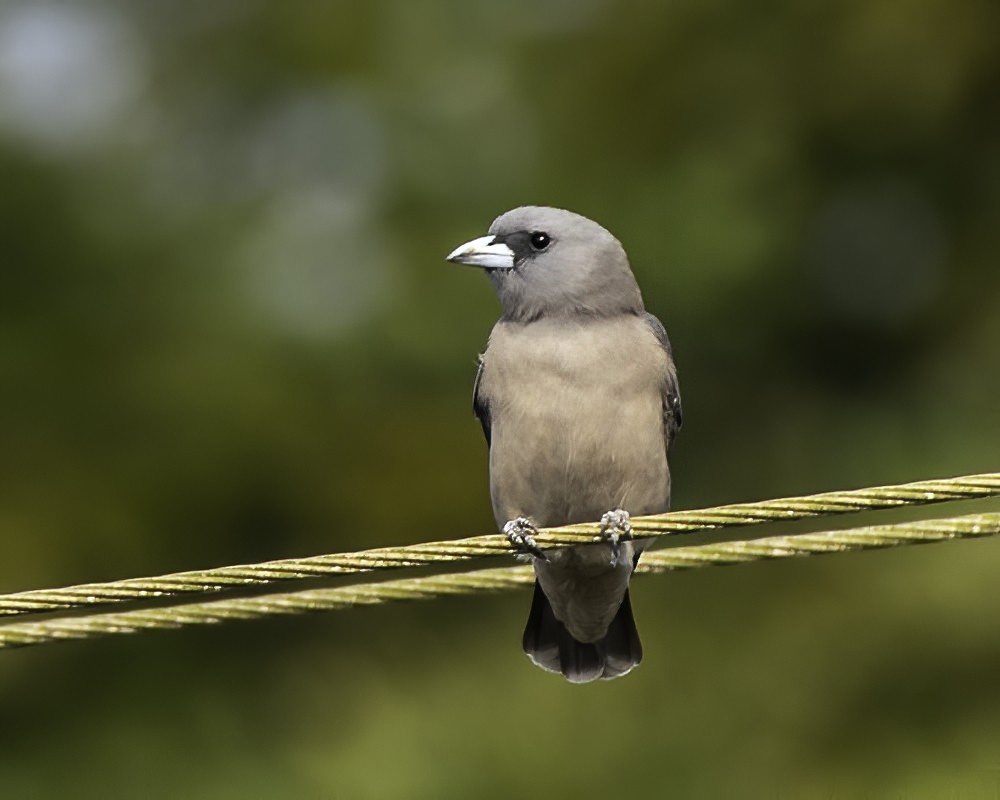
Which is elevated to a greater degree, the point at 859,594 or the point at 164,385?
the point at 164,385

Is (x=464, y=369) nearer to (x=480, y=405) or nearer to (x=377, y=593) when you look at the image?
(x=480, y=405)

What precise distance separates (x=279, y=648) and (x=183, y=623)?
6393 millimetres

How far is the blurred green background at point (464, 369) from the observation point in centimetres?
1041

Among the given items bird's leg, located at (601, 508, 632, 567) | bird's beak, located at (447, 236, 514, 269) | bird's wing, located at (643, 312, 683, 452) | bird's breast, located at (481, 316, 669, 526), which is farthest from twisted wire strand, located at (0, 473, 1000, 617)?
bird's beak, located at (447, 236, 514, 269)

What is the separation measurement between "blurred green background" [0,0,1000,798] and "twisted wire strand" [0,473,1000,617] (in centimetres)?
493

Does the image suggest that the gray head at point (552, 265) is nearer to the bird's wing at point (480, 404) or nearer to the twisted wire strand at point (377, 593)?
the bird's wing at point (480, 404)

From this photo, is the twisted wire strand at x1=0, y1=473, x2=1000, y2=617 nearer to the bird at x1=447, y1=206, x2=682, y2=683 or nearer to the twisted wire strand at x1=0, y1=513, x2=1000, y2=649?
the twisted wire strand at x1=0, y1=513, x2=1000, y2=649

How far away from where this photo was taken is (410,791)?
396 inches

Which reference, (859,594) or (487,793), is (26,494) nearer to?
(487,793)

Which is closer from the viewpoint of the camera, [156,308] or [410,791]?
[410,791]

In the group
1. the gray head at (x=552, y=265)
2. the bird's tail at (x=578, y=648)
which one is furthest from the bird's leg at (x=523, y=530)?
the gray head at (x=552, y=265)

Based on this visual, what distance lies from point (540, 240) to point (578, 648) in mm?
1811

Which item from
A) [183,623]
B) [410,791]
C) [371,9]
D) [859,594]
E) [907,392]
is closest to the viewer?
[183,623]

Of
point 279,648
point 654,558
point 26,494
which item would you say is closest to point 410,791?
point 279,648
